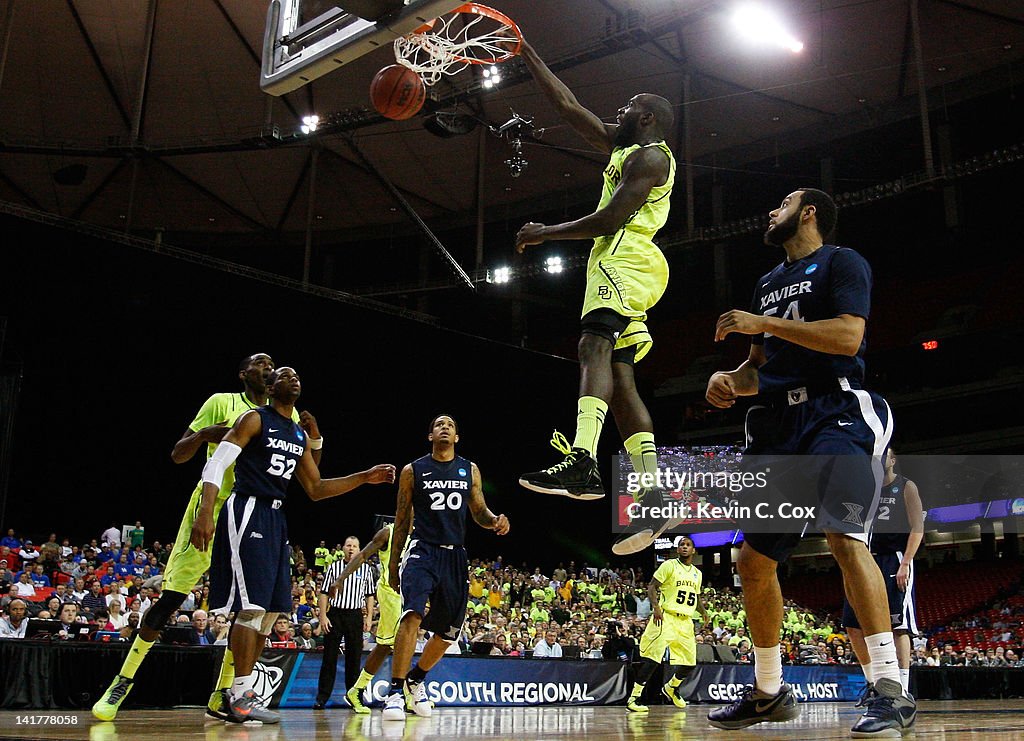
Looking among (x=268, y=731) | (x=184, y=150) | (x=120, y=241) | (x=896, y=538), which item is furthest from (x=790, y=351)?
(x=184, y=150)

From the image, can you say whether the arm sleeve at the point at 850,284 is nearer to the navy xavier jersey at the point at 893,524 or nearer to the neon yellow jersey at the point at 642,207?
the neon yellow jersey at the point at 642,207

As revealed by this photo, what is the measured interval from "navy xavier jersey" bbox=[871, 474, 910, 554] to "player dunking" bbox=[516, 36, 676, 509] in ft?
11.4

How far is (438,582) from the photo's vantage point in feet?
22.0

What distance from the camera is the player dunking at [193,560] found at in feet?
18.6

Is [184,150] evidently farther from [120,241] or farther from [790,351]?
[790,351]

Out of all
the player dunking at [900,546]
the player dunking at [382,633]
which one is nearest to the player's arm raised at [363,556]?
the player dunking at [382,633]

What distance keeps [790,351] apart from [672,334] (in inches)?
992

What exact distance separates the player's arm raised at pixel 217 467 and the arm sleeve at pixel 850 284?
3.42 m

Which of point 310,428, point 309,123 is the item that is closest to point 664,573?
point 310,428

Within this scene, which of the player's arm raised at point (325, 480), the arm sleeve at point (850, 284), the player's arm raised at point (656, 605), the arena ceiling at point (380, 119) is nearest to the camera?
the arm sleeve at point (850, 284)

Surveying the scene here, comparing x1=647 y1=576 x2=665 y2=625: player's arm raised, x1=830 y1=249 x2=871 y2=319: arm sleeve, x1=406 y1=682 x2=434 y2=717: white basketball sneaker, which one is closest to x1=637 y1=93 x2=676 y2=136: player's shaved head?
x1=830 y1=249 x2=871 y2=319: arm sleeve

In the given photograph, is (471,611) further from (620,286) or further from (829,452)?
(829,452)

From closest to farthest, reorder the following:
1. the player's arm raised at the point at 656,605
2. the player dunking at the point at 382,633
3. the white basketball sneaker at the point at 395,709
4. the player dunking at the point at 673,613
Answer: the white basketball sneaker at the point at 395,709 < the player dunking at the point at 382,633 < the player's arm raised at the point at 656,605 < the player dunking at the point at 673,613

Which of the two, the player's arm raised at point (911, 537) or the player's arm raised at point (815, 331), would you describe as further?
the player's arm raised at point (911, 537)
